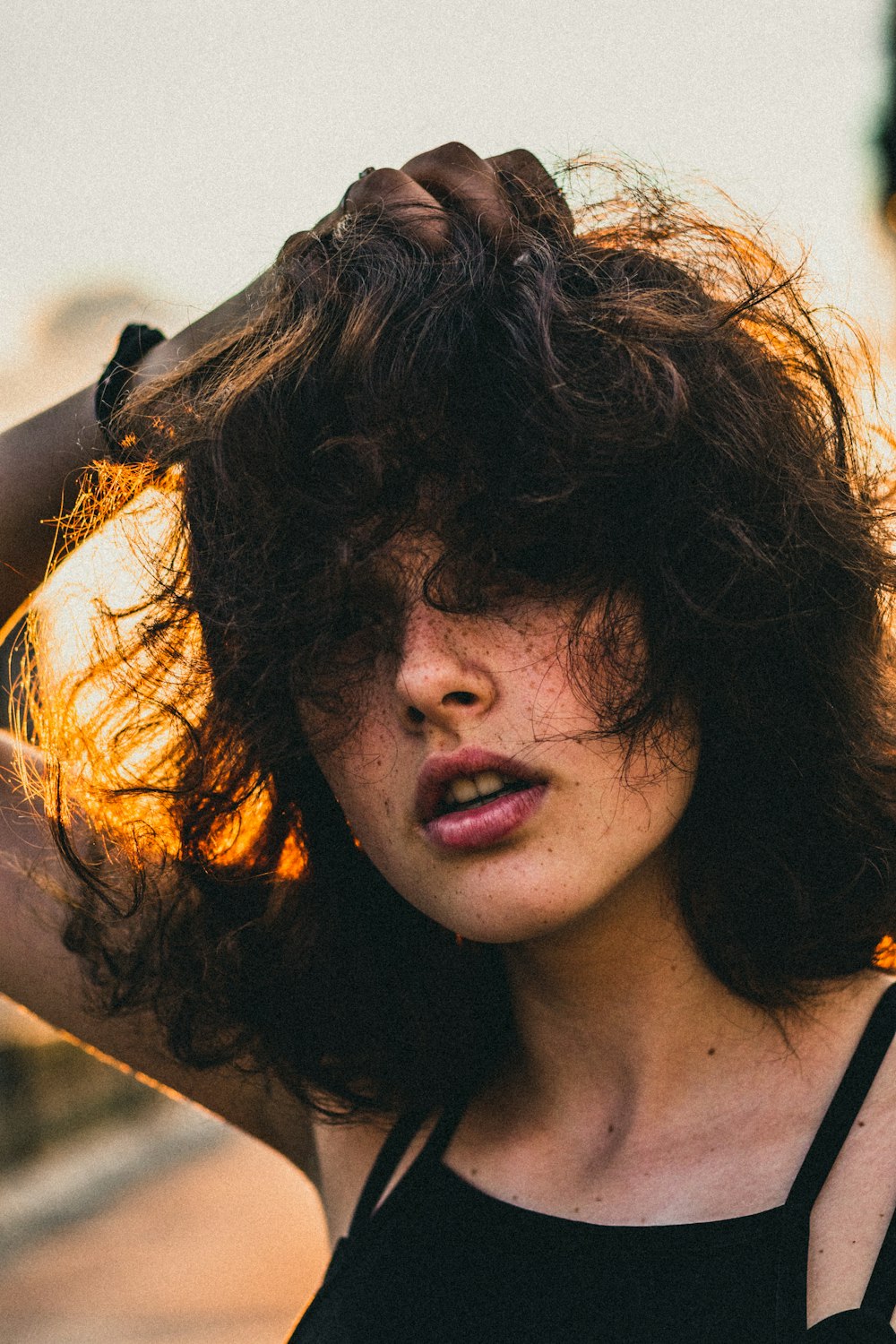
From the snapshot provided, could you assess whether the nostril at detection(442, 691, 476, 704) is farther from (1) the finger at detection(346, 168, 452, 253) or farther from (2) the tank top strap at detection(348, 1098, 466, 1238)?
(2) the tank top strap at detection(348, 1098, 466, 1238)

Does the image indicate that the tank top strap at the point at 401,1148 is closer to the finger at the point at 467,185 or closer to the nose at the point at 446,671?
the nose at the point at 446,671

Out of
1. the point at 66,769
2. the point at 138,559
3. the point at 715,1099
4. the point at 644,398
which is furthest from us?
the point at 66,769

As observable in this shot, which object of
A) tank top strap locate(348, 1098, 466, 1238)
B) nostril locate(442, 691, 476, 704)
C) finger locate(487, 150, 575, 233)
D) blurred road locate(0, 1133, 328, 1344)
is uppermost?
finger locate(487, 150, 575, 233)

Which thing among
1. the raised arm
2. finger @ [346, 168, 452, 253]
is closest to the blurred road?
the raised arm

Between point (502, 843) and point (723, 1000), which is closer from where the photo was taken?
point (502, 843)

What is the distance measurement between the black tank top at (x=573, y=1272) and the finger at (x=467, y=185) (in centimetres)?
106

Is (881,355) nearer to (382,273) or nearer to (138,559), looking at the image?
(382,273)

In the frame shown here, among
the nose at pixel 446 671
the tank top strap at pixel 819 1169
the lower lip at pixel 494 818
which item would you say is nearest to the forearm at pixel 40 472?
the nose at pixel 446 671

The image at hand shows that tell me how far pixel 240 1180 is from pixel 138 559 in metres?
8.94

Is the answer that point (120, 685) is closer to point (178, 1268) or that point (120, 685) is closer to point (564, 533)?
point (564, 533)

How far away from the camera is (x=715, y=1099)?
5.12 ft

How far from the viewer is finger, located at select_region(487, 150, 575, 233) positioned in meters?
1.52

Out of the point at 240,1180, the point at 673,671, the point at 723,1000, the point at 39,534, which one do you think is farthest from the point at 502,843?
the point at 240,1180

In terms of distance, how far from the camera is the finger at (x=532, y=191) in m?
1.52
